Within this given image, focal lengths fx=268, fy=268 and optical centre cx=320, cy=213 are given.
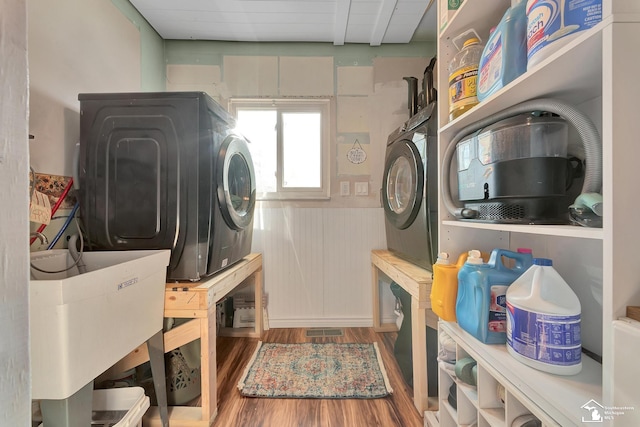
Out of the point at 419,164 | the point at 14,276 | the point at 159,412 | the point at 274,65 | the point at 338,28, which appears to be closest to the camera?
the point at 14,276

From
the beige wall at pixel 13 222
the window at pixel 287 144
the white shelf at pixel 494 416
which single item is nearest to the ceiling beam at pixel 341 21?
the window at pixel 287 144

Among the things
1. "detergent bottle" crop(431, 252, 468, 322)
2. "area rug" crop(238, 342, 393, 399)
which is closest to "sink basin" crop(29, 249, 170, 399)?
"area rug" crop(238, 342, 393, 399)

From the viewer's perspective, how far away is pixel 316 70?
2.40 m

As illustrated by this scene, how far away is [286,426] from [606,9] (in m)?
1.77

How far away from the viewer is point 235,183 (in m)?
1.68

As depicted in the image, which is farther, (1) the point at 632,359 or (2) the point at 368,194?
(2) the point at 368,194

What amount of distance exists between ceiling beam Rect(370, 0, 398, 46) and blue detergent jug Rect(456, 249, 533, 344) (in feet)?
6.28

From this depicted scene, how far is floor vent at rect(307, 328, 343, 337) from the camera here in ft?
7.30

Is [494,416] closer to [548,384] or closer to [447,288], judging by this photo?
[548,384]

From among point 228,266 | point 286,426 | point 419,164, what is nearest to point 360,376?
point 286,426

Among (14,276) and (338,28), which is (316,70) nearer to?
(338,28)

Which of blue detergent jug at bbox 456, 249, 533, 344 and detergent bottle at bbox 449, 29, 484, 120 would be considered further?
detergent bottle at bbox 449, 29, 484, 120

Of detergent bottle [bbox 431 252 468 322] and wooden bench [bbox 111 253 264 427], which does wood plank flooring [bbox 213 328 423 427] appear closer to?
wooden bench [bbox 111 253 264 427]

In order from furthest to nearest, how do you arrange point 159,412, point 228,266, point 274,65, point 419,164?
point 274,65, point 228,266, point 419,164, point 159,412
